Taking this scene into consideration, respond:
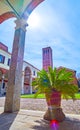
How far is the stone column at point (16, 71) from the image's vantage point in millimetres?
4969

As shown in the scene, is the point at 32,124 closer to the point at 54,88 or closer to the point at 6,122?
the point at 6,122

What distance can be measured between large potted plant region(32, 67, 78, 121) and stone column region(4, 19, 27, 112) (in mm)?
1505

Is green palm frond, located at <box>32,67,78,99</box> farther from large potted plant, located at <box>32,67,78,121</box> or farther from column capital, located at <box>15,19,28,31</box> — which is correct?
column capital, located at <box>15,19,28,31</box>

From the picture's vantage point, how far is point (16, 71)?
17.6 feet

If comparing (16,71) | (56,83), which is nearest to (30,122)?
(56,83)

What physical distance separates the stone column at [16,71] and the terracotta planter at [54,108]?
6.15ft

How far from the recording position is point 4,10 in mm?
7023

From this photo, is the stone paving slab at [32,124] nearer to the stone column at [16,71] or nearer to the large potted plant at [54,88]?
the large potted plant at [54,88]

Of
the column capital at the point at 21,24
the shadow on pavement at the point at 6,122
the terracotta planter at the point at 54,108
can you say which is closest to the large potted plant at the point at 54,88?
the terracotta planter at the point at 54,108

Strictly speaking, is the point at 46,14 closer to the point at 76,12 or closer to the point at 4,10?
the point at 76,12

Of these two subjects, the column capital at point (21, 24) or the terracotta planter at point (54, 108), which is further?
the column capital at point (21, 24)

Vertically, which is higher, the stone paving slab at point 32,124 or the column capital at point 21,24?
the column capital at point 21,24

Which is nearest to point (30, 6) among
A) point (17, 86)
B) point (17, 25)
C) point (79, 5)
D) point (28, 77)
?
point (17, 25)

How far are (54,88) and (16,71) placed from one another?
2246 mm
